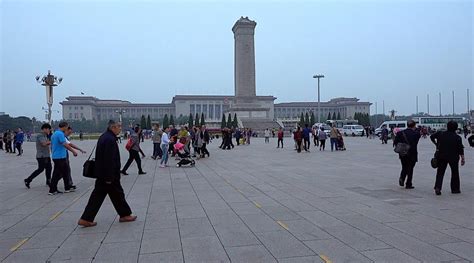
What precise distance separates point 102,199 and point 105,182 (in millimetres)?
299

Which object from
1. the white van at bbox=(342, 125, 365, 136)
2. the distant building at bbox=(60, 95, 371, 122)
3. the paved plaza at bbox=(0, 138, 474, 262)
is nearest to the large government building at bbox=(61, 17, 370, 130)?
the distant building at bbox=(60, 95, 371, 122)

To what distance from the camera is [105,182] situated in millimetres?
6785

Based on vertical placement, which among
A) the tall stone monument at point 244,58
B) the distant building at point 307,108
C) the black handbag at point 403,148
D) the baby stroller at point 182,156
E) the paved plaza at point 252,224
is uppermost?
the tall stone monument at point 244,58

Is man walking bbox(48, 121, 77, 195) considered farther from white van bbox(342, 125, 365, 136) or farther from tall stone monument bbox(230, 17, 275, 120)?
tall stone monument bbox(230, 17, 275, 120)

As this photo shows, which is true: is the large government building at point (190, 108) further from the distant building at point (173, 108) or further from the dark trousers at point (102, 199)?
the dark trousers at point (102, 199)

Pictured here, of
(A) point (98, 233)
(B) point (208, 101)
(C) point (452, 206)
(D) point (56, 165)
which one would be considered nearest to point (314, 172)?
(C) point (452, 206)

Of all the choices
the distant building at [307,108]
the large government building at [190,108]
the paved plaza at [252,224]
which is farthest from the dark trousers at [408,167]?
the distant building at [307,108]

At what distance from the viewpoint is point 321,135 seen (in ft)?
88.2

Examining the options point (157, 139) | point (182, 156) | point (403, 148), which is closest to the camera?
point (403, 148)

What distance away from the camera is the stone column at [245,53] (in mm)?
77750

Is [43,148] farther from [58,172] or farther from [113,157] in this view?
[113,157]

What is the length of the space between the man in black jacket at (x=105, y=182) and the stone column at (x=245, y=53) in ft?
237

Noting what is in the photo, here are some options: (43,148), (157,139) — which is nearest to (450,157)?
(43,148)

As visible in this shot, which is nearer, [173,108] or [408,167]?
[408,167]
